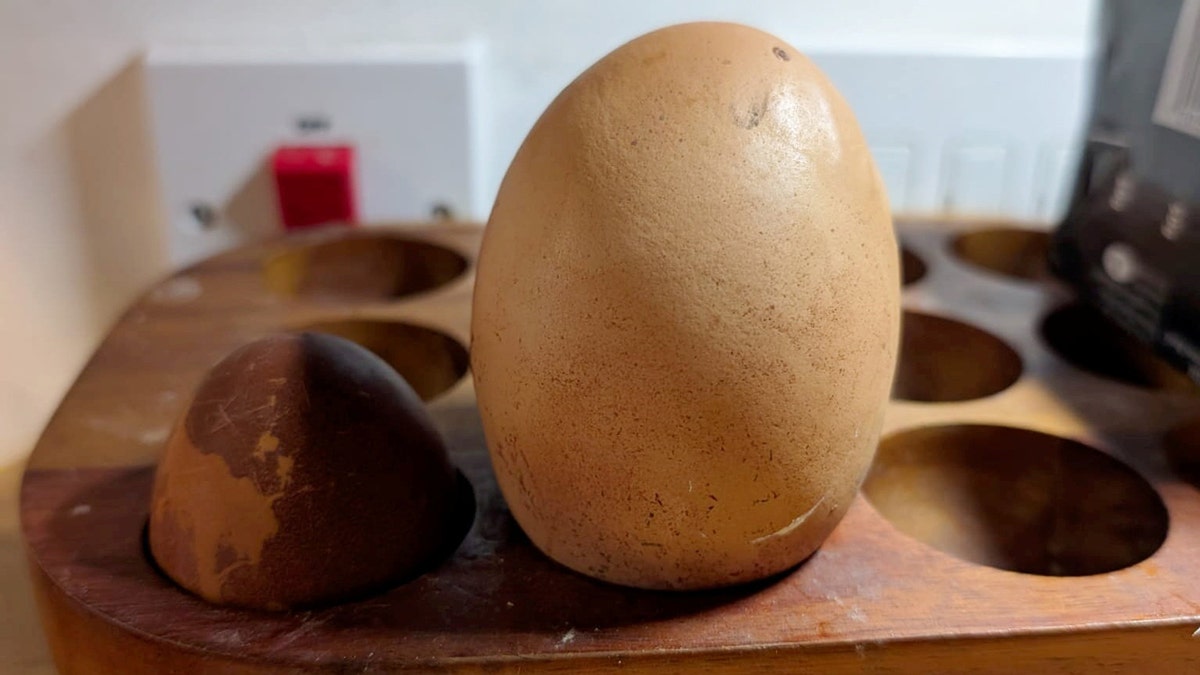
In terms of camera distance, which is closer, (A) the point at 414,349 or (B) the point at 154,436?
(B) the point at 154,436

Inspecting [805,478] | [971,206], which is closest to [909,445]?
[805,478]

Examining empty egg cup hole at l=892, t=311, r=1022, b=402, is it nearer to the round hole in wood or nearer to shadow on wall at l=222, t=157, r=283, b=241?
the round hole in wood

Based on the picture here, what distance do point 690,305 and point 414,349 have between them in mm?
294

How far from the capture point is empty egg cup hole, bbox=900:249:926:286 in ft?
2.14

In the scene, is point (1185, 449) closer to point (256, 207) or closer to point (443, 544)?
point (443, 544)

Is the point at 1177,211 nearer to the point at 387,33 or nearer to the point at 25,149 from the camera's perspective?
the point at 387,33

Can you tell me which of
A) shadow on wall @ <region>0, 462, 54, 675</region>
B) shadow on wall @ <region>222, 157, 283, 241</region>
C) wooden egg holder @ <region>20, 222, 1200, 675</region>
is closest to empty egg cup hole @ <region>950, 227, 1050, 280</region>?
wooden egg holder @ <region>20, 222, 1200, 675</region>

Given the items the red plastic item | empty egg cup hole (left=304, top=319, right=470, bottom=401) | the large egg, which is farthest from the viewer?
the red plastic item

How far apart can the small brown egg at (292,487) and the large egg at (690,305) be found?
0.05 meters

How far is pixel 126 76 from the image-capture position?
0.66m

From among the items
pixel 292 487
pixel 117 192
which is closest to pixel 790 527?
pixel 292 487

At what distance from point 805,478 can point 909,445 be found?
169mm

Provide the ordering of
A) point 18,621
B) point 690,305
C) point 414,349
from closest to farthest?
point 690,305, point 18,621, point 414,349

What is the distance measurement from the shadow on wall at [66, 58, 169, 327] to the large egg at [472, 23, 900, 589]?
1.38ft
